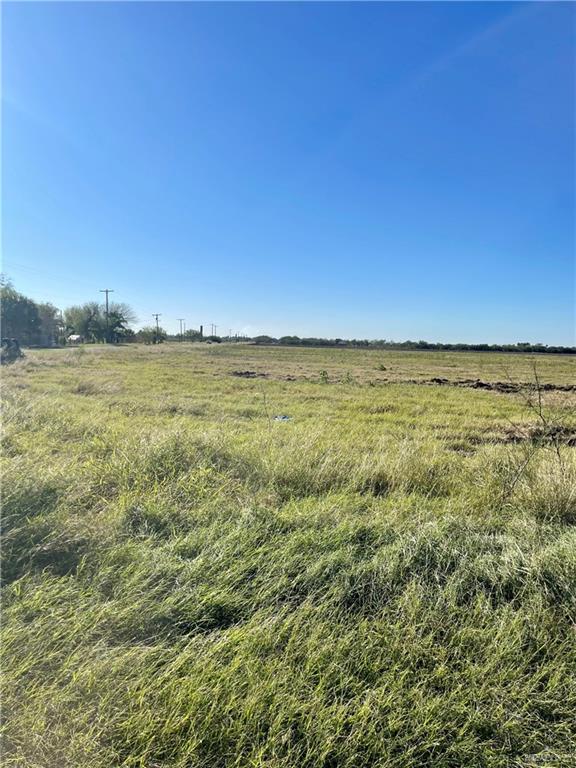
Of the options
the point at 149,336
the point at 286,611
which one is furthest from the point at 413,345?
the point at 286,611

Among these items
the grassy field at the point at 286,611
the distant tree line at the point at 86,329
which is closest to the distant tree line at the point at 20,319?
the distant tree line at the point at 86,329

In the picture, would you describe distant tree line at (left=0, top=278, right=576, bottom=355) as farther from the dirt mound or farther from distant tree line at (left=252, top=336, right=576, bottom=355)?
the dirt mound

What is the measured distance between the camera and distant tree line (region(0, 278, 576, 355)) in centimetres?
5291

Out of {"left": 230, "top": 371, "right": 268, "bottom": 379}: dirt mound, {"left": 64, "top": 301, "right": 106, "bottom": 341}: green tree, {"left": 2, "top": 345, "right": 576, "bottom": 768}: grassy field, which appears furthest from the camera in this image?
{"left": 64, "top": 301, "right": 106, "bottom": 341}: green tree

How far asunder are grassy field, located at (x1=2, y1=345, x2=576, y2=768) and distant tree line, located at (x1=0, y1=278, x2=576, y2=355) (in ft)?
193

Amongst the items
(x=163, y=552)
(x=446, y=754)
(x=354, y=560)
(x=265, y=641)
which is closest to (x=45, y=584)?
(x=163, y=552)

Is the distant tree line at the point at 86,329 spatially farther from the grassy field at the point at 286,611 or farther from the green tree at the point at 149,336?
the grassy field at the point at 286,611

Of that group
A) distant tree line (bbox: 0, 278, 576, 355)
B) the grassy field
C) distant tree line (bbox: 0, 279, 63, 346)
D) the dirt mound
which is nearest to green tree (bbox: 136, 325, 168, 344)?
distant tree line (bbox: 0, 278, 576, 355)

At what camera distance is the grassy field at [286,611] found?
166 cm

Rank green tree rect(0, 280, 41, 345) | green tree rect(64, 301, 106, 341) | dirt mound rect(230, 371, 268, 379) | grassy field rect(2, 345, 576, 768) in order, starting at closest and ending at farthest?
grassy field rect(2, 345, 576, 768) < dirt mound rect(230, 371, 268, 379) < green tree rect(0, 280, 41, 345) < green tree rect(64, 301, 106, 341)

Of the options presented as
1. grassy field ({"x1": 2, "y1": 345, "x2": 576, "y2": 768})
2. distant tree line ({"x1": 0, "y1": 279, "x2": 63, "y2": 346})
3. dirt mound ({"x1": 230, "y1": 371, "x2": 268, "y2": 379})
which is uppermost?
distant tree line ({"x1": 0, "y1": 279, "x2": 63, "y2": 346})

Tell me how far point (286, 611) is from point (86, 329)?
302 ft

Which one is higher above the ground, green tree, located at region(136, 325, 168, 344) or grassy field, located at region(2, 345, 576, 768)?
green tree, located at region(136, 325, 168, 344)

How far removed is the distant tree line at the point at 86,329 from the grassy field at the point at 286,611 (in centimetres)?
5873
